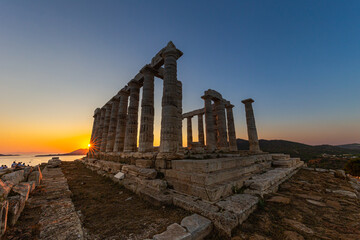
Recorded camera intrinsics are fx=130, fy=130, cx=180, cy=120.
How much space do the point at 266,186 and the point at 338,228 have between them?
2259 millimetres

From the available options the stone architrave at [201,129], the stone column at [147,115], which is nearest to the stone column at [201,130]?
the stone architrave at [201,129]

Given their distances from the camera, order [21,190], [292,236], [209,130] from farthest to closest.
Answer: [209,130] < [21,190] < [292,236]

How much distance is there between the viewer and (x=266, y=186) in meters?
5.32

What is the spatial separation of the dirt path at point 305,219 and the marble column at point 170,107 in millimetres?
5461

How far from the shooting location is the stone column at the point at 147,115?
1041cm

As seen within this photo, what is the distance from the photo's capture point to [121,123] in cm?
1523

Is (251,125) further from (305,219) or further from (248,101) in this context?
(305,219)

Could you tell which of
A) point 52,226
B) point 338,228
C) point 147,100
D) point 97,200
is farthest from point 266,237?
point 147,100

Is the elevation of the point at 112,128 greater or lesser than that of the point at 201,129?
lesser

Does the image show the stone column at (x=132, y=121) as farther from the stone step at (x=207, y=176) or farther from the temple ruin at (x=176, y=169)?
the stone step at (x=207, y=176)

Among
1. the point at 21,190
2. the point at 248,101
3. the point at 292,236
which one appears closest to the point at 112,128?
the point at 21,190

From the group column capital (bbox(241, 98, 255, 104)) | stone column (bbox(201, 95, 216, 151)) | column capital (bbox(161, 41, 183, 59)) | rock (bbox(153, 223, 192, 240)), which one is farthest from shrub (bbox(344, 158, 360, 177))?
rock (bbox(153, 223, 192, 240))

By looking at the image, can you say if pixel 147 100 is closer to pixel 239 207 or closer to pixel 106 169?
pixel 106 169

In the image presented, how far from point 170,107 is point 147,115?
2.89m
